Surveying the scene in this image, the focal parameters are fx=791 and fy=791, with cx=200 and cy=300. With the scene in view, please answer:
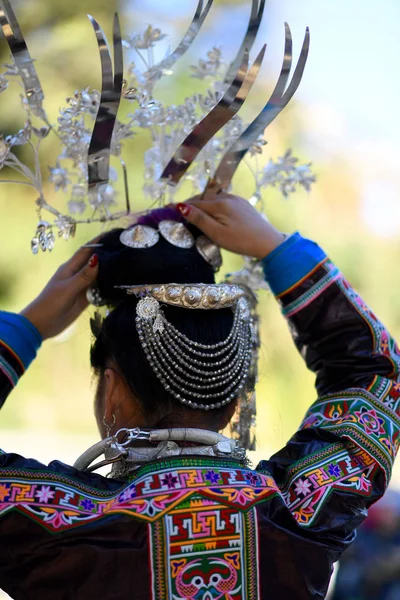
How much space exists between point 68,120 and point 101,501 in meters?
0.79

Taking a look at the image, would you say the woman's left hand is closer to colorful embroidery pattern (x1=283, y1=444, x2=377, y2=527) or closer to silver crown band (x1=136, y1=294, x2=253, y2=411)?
silver crown band (x1=136, y1=294, x2=253, y2=411)

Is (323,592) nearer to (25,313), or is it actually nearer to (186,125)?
(25,313)

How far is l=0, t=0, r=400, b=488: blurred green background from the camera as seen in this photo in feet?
7.49

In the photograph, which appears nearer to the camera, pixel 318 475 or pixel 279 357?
pixel 318 475

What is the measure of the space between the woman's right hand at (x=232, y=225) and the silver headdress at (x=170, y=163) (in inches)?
1.1

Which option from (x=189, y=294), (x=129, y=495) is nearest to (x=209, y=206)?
(x=189, y=294)

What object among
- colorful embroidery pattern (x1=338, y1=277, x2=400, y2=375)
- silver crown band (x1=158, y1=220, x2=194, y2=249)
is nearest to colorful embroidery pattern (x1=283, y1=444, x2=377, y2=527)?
colorful embroidery pattern (x1=338, y1=277, x2=400, y2=375)

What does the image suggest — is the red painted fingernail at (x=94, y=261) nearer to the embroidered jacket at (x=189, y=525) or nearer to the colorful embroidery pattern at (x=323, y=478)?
the embroidered jacket at (x=189, y=525)

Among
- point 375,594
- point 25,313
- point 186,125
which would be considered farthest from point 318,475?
point 375,594

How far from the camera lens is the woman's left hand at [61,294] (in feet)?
5.33

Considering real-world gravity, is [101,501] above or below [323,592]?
above

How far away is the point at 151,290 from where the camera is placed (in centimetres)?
145

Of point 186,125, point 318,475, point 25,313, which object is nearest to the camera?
point 318,475

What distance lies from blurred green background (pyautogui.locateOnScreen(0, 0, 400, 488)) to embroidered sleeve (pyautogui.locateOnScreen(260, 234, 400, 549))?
0.28 metres
